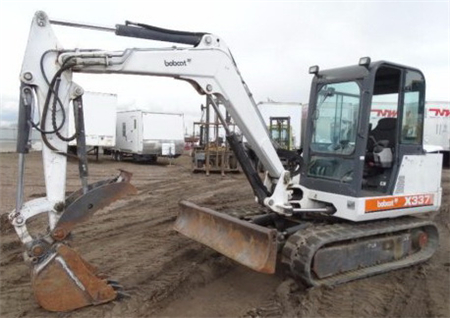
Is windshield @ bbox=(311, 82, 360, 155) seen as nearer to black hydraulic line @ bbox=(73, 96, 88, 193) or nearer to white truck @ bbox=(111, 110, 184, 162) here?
black hydraulic line @ bbox=(73, 96, 88, 193)

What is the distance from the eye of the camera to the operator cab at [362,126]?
5152 millimetres

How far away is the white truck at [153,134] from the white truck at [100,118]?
3.49 ft

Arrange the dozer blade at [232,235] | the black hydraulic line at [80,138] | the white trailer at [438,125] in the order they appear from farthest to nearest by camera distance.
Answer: the white trailer at [438,125]
the dozer blade at [232,235]
the black hydraulic line at [80,138]

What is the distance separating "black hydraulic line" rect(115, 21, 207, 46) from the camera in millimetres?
4389

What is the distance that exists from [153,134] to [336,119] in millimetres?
15969

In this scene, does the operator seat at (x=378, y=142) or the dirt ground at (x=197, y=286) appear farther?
the operator seat at (x=378, y=142)

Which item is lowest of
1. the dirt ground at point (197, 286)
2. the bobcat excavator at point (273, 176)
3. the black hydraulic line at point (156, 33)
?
the dirt ground at point (197, 286)

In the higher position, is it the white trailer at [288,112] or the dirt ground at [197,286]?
the white trailer at [288,112]

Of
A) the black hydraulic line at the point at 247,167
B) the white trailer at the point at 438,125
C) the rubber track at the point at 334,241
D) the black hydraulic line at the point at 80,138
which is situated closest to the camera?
the black hydraulic line at the point at 80,138

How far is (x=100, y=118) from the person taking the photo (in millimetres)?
20422

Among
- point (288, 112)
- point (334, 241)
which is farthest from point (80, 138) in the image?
point (288, 112)

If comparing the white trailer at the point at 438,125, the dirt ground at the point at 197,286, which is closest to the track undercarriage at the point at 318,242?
the dirt ground at the point at 197,286

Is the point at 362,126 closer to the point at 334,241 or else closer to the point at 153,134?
the point at 334,241

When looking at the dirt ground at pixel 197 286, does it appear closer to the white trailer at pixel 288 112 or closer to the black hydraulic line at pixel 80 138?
the black hydraulic line at pixel 80 138
